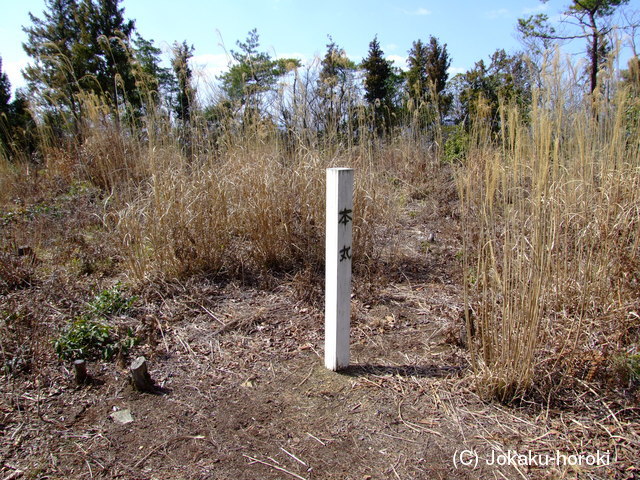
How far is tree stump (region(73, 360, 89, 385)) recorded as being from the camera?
7.34 ft

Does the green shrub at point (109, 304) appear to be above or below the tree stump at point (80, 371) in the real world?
above

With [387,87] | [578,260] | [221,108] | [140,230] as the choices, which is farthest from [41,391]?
[387,87]

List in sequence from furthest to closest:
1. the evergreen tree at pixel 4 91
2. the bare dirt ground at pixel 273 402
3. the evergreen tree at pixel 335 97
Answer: the evergreen tree at pixel 4 91
the evergreen tree at pixel 335 97
the bare dirt ground at pixel 273 402

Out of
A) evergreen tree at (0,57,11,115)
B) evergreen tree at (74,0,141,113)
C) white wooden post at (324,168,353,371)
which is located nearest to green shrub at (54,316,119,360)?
white wooden post at (324,168,353,371)

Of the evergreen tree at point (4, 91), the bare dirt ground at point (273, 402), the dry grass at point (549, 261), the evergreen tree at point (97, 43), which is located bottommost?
the bare dirt ground at point (273, 402)

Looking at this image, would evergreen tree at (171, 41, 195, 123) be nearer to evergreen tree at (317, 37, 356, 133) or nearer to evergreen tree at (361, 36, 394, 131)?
evergreen tree at (317, 37, 356, 133)

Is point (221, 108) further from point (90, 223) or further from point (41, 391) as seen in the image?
point (41, 391)

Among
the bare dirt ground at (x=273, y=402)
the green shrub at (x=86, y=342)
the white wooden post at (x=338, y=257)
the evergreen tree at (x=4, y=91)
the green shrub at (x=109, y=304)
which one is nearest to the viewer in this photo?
the bare dirt ground at (x=273, y=402)

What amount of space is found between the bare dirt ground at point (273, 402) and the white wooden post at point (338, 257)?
0.23 m

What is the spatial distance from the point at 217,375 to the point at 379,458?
1.06 m

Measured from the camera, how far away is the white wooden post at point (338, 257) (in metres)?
2.15

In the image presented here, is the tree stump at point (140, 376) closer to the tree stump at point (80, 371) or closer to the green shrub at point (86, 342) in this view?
the tree stump at point (80, 371)

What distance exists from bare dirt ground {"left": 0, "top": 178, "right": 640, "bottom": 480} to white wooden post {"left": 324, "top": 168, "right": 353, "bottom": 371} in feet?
0.74

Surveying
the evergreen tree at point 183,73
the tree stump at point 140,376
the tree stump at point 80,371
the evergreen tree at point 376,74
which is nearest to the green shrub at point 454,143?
the evergreen tree at point 183,73
